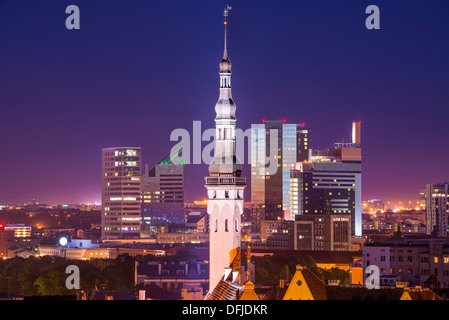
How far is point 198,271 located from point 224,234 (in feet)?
145

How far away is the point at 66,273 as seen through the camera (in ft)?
343

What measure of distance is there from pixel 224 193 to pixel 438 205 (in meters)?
135

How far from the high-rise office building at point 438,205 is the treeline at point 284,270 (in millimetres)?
63025

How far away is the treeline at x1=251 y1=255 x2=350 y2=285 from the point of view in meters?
98.2

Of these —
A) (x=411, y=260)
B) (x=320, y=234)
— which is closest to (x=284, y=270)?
(x=411, y=260)

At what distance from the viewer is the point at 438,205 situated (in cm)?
18425

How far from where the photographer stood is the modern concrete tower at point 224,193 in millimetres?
55250

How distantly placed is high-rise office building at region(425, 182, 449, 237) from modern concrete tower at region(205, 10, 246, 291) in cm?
12912

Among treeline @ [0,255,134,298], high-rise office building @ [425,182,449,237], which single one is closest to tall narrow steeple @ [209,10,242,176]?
treeline @ [0,255,134,298]

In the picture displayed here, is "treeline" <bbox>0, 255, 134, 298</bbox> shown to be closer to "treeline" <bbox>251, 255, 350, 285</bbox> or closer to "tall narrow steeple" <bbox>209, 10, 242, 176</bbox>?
"treeline" <bbox>251, 255, 350, 285</bbox>

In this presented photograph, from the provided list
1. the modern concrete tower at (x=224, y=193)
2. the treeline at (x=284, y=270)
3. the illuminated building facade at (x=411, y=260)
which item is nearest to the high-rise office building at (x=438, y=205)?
the treeline at (x=284, y=270)

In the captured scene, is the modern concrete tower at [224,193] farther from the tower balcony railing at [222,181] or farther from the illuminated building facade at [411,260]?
the illuminated building facade at [411,260]

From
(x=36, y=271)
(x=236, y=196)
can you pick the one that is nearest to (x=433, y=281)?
(x=236, y=196)
